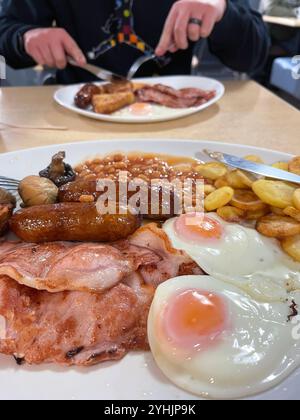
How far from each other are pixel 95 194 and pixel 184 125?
115 cm

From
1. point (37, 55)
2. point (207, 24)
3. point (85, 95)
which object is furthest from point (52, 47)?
point (207, 24)

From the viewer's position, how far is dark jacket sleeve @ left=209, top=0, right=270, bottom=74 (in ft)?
9.59

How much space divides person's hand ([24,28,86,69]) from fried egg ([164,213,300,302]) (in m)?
1.92

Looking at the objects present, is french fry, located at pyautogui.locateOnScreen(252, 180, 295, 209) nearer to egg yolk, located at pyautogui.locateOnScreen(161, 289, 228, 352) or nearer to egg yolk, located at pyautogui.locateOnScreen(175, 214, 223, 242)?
egg yolk, located at pyautogui.locateOnScreen(175, 214, 223, 242)

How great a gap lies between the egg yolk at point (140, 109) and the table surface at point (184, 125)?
16 centimetres

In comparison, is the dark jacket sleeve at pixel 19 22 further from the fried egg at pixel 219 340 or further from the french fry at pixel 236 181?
the fried egg at pixel 219 340

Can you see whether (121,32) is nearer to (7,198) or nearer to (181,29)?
(181,29)

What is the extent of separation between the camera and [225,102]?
2.80 metres

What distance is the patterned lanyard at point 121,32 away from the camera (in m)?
3.06

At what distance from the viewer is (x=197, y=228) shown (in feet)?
4.42

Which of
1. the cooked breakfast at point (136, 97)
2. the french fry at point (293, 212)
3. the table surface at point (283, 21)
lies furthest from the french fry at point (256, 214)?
the table surface at point (283, 21)

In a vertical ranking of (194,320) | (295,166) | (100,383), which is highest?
(295,166)

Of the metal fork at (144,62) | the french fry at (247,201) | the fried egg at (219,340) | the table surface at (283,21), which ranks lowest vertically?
the fried egg at (219,340)
